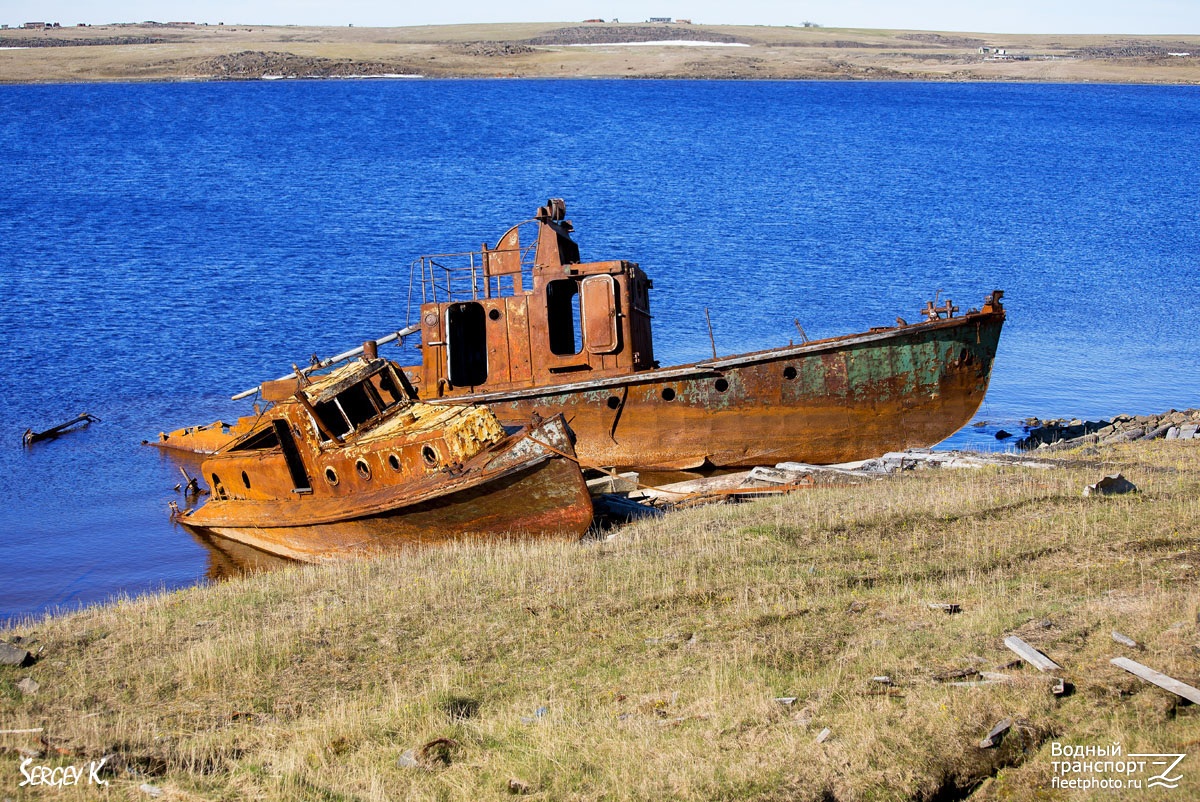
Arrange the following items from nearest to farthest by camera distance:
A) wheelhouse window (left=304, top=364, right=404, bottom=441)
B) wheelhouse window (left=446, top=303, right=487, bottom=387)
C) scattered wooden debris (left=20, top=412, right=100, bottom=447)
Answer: wheelhouse window (left=304, top=364, right=404, bottom=441) → wheelhouse window (left=446, top=303, right=487, bottom=387) → scattered wooden debris (left=20, top=412, right=100, bottom=447)

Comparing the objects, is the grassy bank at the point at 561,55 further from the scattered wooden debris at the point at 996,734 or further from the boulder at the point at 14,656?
the scattered wooden debris at the point at 996,734

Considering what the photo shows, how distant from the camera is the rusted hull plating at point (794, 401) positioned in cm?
1930

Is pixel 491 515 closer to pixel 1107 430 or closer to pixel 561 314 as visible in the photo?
pixel 561 314

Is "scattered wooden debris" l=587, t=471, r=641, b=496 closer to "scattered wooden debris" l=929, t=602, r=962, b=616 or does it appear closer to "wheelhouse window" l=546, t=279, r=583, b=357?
"wheelhouse window" l=546, t=279, r=583, b=357

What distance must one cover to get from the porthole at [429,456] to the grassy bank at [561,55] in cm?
9920

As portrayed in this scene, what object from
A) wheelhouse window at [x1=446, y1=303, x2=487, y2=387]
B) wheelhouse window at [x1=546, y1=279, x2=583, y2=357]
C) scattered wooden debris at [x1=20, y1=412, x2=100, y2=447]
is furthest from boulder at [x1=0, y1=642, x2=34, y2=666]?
scattered wooden debris at [x1=20, y1=412, x2=100, y2=447]

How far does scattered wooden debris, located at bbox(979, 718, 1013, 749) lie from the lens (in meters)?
7.07

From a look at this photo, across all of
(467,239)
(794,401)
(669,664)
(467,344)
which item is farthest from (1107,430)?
(467,239)

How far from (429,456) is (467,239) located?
29078 millimetres

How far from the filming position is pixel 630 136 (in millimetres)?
74562

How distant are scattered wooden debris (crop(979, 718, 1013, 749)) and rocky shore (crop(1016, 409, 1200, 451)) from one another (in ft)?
39.9

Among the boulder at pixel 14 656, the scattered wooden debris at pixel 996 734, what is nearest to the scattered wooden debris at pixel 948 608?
the scattered wooden debris at pixel 996 734

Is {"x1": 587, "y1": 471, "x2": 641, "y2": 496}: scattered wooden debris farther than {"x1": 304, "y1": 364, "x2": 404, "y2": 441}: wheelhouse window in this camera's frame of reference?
Yes

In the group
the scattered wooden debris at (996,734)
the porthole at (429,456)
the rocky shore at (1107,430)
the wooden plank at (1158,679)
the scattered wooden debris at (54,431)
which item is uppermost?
the wooden plank at (1158,679)
